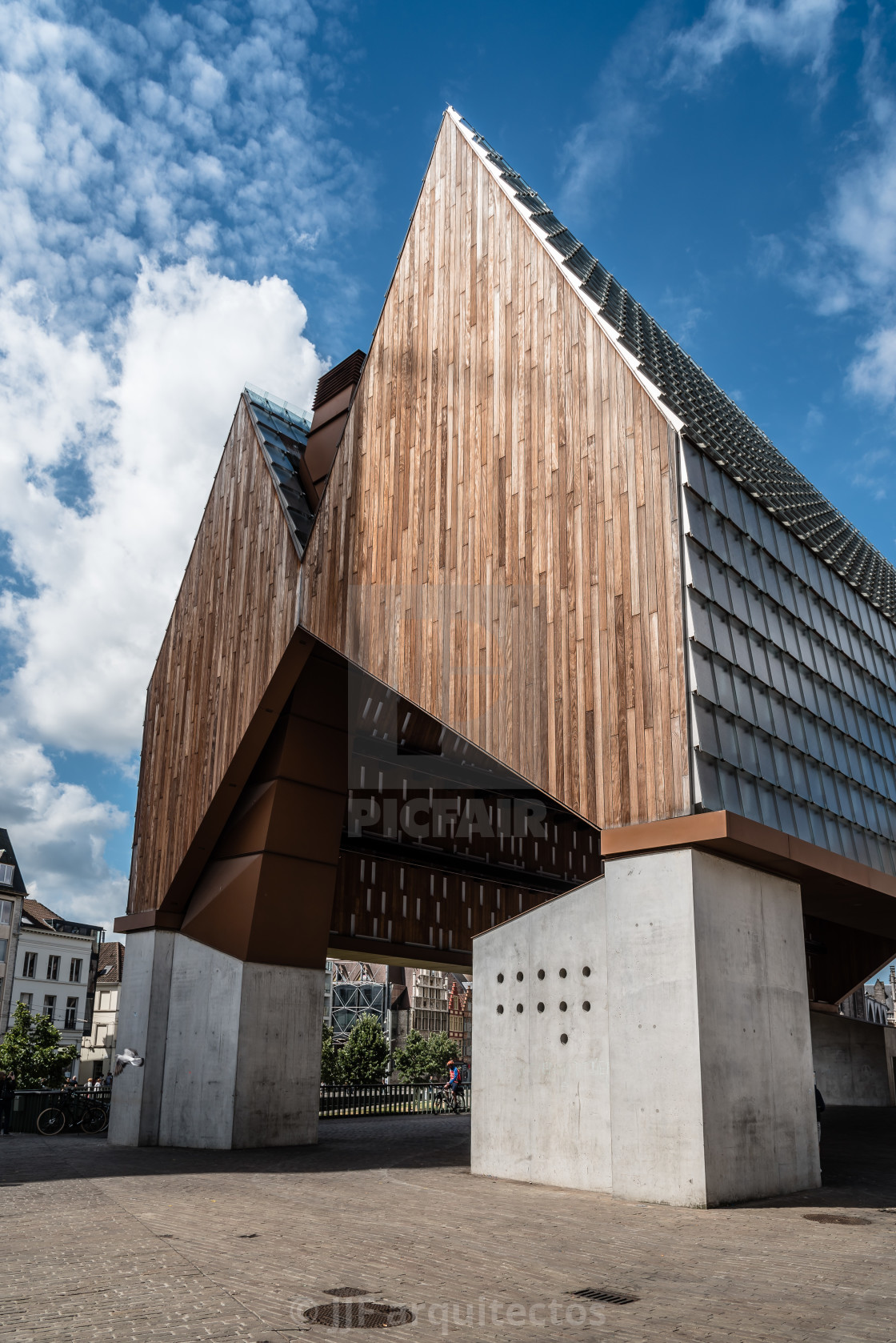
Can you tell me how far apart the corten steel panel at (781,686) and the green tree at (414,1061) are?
7602 centimetres

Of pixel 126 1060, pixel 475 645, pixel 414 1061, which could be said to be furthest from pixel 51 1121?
pixel 414 1061

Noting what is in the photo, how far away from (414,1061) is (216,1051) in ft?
237

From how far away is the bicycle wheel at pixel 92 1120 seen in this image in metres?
27.8

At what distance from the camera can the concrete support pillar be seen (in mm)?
22859

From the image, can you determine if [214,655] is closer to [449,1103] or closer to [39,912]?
[449,1103]

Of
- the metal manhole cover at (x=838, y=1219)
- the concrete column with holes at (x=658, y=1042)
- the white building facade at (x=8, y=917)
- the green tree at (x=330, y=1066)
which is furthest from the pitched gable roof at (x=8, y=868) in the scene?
the metal manhole cover at (x=838, y=1219)

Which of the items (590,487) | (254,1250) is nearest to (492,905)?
(590,487)

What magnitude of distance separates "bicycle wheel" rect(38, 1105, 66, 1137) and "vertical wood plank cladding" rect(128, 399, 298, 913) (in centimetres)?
576

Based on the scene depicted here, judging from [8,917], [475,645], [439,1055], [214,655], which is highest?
[214,655]

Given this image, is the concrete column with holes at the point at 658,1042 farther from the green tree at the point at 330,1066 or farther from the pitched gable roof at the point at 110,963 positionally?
the pitched gable roof at the point at 110,963

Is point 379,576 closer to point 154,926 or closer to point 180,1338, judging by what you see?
point 154,926

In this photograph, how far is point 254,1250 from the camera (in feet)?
29.3

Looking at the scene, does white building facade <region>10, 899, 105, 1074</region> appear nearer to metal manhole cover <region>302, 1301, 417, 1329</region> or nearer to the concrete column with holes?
the concrete column with holes

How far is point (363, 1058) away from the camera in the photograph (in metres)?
75.4
